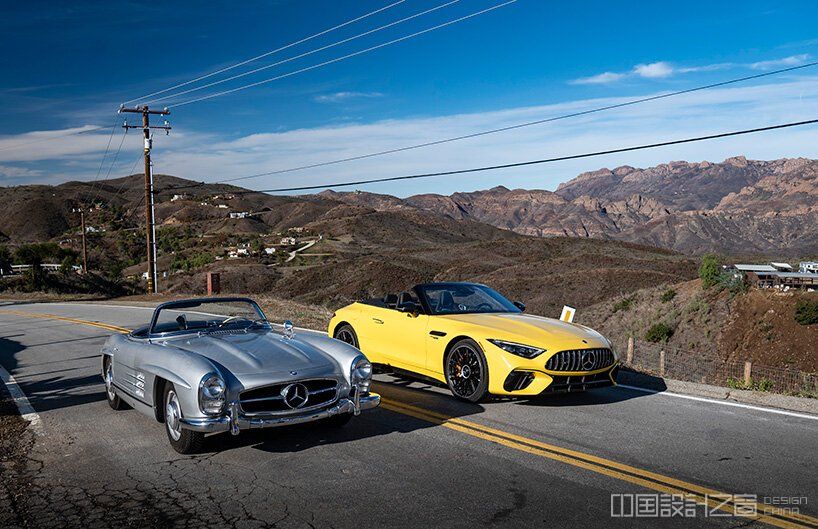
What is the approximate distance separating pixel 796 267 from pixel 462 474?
7863 centimetres

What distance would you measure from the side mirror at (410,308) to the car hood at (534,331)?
1.48ft

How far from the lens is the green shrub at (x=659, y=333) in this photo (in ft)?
137

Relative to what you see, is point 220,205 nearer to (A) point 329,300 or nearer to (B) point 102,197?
(B) point 102,197

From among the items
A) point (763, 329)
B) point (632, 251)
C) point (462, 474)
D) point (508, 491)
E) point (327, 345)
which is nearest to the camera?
point (508, 491)

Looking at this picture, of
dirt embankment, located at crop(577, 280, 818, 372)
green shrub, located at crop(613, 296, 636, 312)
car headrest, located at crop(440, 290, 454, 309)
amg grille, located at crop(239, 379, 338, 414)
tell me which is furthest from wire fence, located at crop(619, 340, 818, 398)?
green shrub, located at crop(613, 296, 636, 312)

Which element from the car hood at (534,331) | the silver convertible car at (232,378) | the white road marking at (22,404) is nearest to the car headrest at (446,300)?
the car hood at (534,331)

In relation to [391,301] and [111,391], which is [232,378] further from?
[391,301]

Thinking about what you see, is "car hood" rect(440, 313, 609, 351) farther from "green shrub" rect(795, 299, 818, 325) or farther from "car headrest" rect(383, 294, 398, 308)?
"green shrub" rect(795, 299, 818, 325)

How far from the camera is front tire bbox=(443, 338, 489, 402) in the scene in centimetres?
812

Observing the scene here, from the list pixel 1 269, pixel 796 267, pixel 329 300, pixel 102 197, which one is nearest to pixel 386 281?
pixel 329 300

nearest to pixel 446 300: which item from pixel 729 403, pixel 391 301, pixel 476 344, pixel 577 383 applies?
pixel 391 301

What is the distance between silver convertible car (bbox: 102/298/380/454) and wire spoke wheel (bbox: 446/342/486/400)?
168 centimetres

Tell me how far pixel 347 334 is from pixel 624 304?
134 ft

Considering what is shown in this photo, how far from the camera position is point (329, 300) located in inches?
2367
